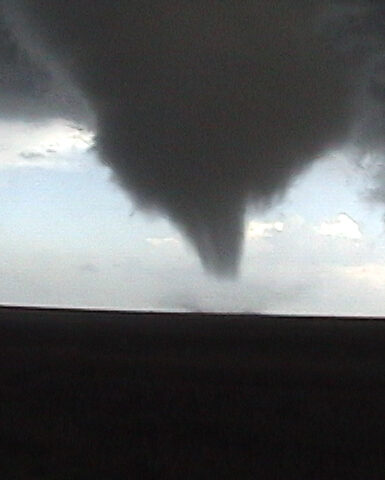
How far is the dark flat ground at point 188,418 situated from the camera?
922cm

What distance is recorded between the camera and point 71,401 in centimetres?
1386

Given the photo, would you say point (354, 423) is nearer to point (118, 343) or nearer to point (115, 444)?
point (115, 444)

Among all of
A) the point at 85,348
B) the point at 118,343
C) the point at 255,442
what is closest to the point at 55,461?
the point at 255,442

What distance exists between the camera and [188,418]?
1255 cm

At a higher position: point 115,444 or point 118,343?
point 118,343

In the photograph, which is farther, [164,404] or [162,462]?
[164,404]

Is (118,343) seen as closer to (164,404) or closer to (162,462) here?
(164,404)

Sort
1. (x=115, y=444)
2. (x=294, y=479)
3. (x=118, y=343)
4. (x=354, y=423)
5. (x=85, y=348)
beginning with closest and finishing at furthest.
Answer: (x=294, y=479)
(x=115, y=444)
(x=354, y=423)
(x=85, y=348)
(x=118, y=343)

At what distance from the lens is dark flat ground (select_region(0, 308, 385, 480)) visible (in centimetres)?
922

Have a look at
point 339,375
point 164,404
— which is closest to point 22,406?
point 164,404

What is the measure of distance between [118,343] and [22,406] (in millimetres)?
18182

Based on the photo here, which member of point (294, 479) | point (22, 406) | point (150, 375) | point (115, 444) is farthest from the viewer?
point (150, 375)

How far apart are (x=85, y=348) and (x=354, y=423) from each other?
16.6m

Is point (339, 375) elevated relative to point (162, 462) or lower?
elevated
